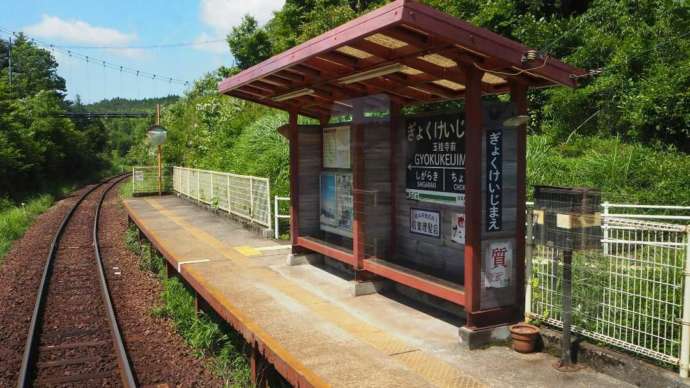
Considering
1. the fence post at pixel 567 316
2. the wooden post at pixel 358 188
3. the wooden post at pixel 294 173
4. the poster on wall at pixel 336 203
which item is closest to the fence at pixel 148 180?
the wooden post at pixel 294 173

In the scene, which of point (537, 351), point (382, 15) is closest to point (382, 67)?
point (382, 15)

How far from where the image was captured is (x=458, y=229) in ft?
21.0

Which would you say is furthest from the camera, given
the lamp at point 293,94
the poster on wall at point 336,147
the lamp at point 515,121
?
the poster on wall at point 336,147

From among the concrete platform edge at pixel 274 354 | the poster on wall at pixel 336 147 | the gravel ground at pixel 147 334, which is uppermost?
the poster on wall at pixel 336 147

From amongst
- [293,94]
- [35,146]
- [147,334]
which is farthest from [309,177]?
[35,146]

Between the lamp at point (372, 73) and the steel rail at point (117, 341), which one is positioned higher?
the lamp at point (372, 73)

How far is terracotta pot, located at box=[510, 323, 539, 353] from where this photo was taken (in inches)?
205

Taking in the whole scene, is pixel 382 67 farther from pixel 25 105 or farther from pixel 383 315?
pixel 25 105

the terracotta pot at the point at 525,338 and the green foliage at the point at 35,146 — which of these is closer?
the terracotta pot at the point at 525,338

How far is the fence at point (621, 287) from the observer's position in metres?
4.43

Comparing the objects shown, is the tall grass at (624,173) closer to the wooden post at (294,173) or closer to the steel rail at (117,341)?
the wooden post at (294,173)

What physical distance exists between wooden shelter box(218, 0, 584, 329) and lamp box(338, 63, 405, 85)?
0.01m

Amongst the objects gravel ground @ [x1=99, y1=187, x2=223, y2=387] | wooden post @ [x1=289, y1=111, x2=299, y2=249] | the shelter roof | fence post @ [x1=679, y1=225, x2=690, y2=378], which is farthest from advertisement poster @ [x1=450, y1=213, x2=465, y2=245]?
wooden post @ [x1=289, y1=111, x2=299, y2=249]

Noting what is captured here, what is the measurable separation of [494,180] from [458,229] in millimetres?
1032
